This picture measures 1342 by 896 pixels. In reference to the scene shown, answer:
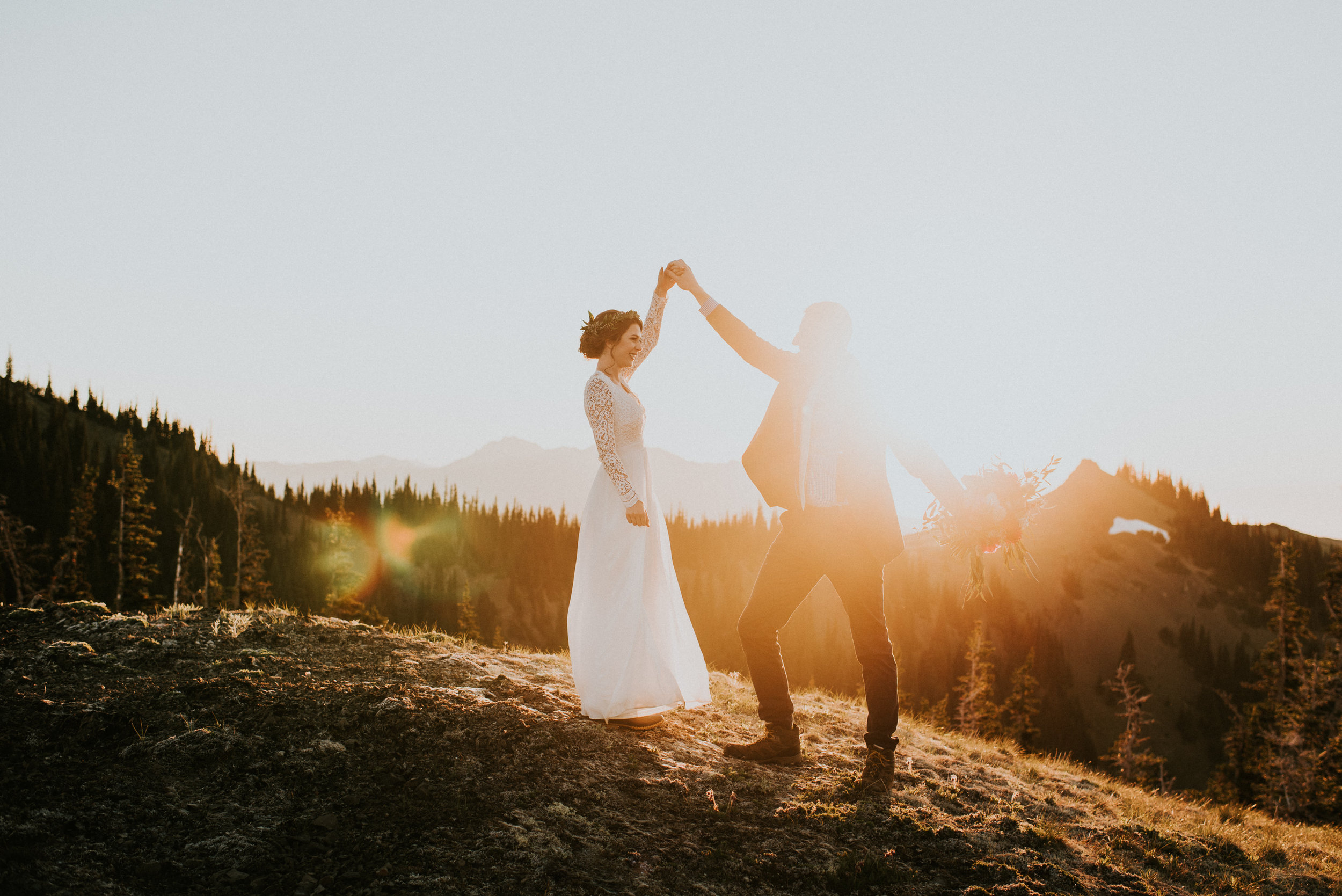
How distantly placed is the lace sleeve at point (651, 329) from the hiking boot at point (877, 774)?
357cm

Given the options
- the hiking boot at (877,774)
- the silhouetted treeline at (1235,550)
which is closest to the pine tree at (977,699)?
the hiking boot at (877,774)

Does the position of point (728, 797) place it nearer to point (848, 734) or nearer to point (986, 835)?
point (986, 835)

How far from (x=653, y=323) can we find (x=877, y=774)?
4.00 metres

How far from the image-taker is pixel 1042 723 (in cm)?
10000

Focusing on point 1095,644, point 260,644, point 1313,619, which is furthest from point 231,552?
point 1313,619

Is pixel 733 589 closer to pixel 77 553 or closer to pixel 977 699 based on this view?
pixel 977 699

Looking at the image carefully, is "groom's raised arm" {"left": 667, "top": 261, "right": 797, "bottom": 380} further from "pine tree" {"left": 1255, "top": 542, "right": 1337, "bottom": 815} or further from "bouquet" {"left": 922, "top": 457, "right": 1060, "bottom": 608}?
"pine tree" {"left": 1255, "top": 542, "right": 1337, "bottom": 815}

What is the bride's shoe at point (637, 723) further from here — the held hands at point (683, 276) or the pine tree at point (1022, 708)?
the pine tree at point (1022, 708)

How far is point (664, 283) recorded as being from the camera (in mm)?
6199

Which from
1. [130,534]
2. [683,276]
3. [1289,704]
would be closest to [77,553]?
[130,534]

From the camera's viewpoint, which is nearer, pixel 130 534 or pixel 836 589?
pixel 836 589

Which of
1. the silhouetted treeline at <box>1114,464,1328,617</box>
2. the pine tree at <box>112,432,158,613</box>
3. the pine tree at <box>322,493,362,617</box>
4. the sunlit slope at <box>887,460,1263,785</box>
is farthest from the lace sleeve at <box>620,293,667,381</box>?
the silhouetted treeline at <box>1114,464,1328,617</box>

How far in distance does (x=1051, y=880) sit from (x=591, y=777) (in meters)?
2.83

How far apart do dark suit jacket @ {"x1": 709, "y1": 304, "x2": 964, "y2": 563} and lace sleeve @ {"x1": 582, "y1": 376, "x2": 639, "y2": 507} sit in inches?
38.2
